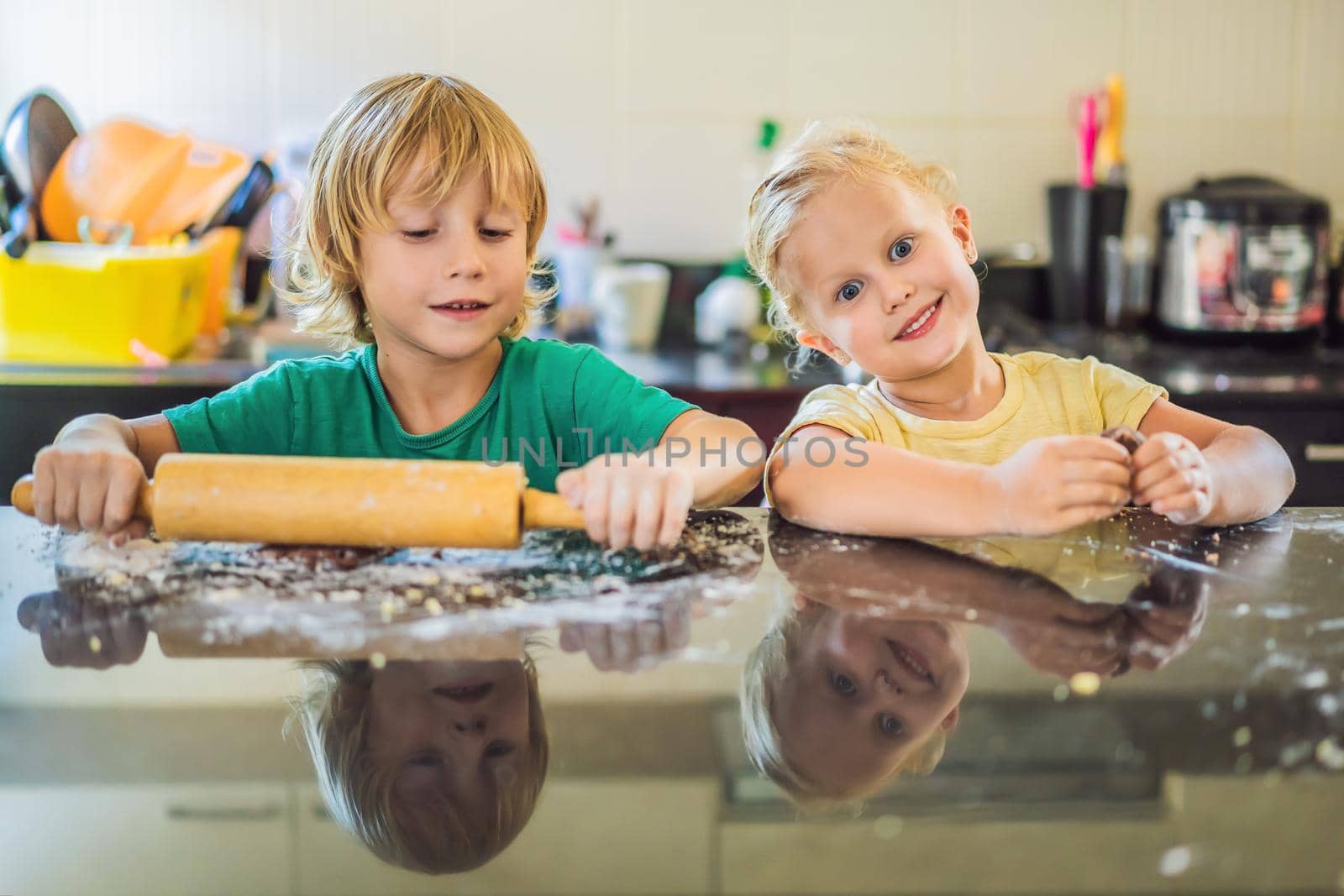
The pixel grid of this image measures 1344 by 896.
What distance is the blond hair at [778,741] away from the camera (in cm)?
42

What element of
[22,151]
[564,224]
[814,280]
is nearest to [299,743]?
[814,280]

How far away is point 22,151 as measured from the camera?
1.71 metres

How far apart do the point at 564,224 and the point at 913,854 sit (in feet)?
6.37

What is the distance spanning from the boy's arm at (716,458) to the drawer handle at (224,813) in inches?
19.8

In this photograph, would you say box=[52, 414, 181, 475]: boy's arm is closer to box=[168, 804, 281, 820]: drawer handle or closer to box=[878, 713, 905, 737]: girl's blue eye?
box=[168, 804, 281, 820]: drawer handle


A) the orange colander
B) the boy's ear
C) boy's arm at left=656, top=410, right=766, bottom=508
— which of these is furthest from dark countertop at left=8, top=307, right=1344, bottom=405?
boy's arm at left=656, top=410, right=766, bottom=508

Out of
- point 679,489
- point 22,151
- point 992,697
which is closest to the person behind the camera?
point 992,697

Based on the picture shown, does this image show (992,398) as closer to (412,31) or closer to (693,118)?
(693,118)

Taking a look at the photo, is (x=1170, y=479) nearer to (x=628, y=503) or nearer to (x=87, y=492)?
(x=628, y=503)

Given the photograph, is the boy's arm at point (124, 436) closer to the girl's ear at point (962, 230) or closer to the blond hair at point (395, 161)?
the blond hair at point (395, 161)

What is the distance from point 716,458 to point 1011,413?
31cm

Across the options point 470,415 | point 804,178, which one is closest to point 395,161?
point 470,415

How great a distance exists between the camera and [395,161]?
99 cm

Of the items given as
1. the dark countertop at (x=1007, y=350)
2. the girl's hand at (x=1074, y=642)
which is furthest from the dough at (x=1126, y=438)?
the dark countertop at (x=1007, y=350)
